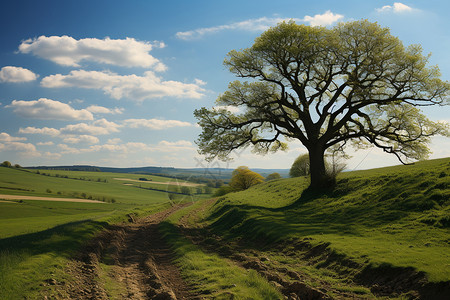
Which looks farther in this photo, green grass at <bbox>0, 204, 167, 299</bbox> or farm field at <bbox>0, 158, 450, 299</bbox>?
farm field at <bbox>0, 158, 450, 299</bbox>

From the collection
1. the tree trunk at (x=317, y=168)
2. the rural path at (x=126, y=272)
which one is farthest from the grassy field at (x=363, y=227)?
the rural path at (x=126, y=272)

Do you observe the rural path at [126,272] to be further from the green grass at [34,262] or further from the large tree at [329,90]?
the large tree at [329,90]

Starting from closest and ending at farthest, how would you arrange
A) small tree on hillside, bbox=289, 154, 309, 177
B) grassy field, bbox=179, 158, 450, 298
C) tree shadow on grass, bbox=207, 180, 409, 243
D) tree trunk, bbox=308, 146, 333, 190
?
grassy field, bbox=179, 158, 450, 298 < tree shadow on grass, bbox=207, 180, 409, 243 < tree trunk, bbox=308, 146, 333, 190 < small tree on hillside, bbox=289, 154, 309, 177

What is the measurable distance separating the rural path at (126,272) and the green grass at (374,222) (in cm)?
586

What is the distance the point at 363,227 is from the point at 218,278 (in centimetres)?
918

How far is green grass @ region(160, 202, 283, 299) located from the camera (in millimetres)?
8312

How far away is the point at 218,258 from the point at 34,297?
23.6 ft

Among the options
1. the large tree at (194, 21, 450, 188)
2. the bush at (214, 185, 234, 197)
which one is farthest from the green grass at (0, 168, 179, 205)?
the large tree at (194, 21, 450, 188)

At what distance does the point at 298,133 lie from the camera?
2805 centimetres

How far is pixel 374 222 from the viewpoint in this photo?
15.4 m

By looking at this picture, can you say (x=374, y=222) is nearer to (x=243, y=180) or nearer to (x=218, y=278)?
(x=218, y=278)

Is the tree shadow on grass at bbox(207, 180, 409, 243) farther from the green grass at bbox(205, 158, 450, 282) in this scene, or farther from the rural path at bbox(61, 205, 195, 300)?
the rural path at bbox(61, 205, 195, 300)

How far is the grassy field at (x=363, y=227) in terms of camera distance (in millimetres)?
9969

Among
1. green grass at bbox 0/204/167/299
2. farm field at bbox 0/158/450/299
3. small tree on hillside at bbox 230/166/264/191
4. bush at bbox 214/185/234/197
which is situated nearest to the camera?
green grass at bbox 0/204/167/299
